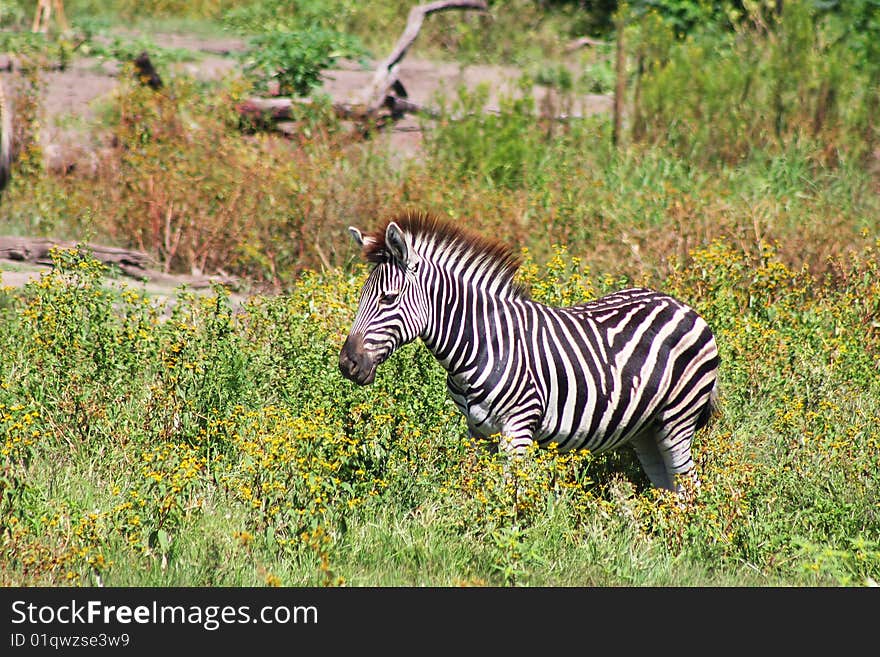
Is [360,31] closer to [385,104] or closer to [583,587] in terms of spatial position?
[385,104]

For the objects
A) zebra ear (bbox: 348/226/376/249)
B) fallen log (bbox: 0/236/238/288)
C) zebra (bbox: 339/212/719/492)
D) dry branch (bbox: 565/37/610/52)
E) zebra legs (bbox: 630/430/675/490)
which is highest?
zebra ear (bbox: 348/226/376/249)

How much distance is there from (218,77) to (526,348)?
11.6 metres

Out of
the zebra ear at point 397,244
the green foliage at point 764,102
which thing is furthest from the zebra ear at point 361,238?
the green foliage at point 764,102

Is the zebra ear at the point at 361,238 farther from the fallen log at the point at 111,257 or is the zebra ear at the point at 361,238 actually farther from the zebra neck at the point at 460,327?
the fallen log at the point at 111,257

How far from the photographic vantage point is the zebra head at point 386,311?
5.44 m

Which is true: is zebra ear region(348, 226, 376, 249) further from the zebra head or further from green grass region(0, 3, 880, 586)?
green grass region(0, 3, 880, 586)

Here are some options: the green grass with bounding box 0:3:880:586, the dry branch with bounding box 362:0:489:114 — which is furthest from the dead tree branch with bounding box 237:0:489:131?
the green grass with bounding box 0:3:880:586

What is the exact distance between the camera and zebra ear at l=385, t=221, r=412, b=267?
5395 millimetres

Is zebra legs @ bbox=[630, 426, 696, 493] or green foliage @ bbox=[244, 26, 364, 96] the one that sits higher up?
green foliage @ bbox=[244, 26, 364, 96]

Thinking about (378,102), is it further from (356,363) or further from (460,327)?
(356,363)

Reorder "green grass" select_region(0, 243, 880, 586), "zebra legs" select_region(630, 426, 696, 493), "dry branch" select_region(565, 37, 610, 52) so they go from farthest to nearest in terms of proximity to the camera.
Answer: "dry branch" select_region(565, 37, 610, 52)
"zebra legs" select_region(630, 426, 696, 493)
"green grass" select_region(0, 243, 880, 586)

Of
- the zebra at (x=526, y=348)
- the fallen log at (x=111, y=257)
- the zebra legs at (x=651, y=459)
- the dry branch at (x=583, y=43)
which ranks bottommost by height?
the zebra legs at (x=651, y=459)

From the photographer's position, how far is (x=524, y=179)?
11.3 meters

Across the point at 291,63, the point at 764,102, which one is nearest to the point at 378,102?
the point at 291,63
